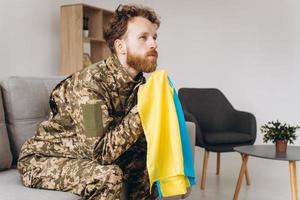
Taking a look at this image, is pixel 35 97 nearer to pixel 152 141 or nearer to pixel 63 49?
pixel 152 141

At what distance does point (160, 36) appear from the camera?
5.42 meters

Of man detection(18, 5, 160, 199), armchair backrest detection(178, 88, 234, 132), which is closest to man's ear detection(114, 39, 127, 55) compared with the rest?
man detection(18, 5, 160, 199)

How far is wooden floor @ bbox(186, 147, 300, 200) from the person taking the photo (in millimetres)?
3125

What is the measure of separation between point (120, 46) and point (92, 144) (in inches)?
18.2

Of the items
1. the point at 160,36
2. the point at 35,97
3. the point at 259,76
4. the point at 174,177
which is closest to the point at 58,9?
the point at 160,36

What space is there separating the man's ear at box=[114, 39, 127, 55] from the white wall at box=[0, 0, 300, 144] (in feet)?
9.10

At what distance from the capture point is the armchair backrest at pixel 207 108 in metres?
3.97

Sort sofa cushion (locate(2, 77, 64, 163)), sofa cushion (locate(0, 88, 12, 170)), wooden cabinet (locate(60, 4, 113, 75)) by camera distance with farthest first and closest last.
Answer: wooden cabinet (locate(60, 4, 113, 75)), sofa cushion (locate(2, 77, 64, 163)), sofa cushion (locate(0, 88, 12, 170))

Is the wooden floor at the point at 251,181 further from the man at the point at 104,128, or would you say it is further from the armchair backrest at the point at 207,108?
the man at the point at 104,128

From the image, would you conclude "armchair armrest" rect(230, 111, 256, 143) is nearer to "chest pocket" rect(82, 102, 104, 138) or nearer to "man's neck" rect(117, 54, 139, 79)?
"man's neck" rect(117, 54, 139, 79)

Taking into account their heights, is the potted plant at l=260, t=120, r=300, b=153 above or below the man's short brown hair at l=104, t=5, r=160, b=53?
below

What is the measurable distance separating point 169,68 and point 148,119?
3.90 m

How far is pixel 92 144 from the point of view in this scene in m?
1.53

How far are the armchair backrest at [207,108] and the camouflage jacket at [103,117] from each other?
2238mm
